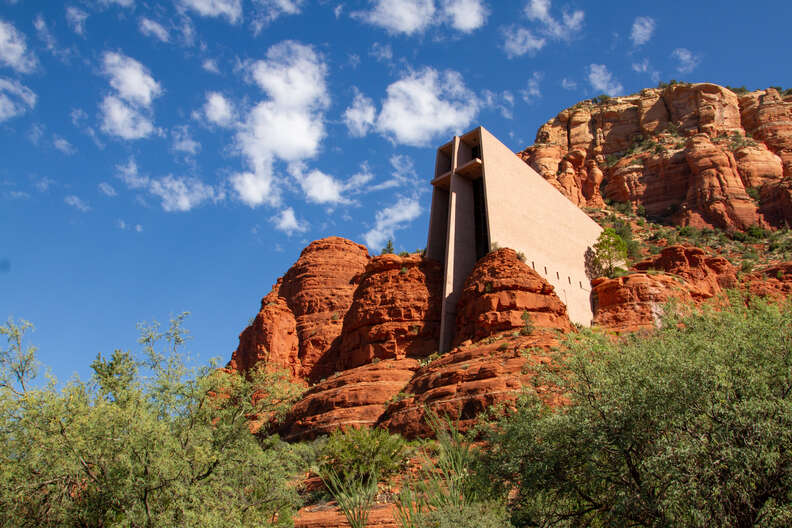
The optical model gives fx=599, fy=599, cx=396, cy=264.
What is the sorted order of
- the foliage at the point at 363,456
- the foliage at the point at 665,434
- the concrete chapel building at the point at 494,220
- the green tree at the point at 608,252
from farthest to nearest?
1. the green tree at the point at 608,252
2. the concrete chapel building at the point at 494,220
3. the foliage at the point at 363,456
4. the foliage at the point at 665,434

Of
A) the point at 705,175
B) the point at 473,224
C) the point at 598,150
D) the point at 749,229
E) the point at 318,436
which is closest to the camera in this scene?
the point at 318,436

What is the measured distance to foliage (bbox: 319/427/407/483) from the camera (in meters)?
17.4

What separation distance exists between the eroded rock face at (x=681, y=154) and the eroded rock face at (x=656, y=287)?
18.0 meters

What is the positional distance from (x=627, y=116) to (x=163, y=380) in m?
73.5

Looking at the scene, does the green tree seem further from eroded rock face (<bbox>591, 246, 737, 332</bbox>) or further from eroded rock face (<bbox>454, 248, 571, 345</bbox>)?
eroded rock face (<bbox>454, 248, 571, 345</bbox>)

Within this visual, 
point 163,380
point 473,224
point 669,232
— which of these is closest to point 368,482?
point 163,380

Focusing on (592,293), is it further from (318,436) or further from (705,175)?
(705,175)

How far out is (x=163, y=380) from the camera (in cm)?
1355

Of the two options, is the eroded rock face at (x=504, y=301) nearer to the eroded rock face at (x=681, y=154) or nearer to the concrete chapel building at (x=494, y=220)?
the concrete chapel building at (x=494, y=220)

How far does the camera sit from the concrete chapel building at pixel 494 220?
31.8 meters

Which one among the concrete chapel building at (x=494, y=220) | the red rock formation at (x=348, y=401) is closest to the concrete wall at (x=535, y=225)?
the concrete chapel building at (x=494, y=220)

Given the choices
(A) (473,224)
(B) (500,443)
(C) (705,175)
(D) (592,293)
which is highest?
(C) (705,175)

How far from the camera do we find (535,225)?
34.7 metres

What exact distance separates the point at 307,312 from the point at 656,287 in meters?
26.0
